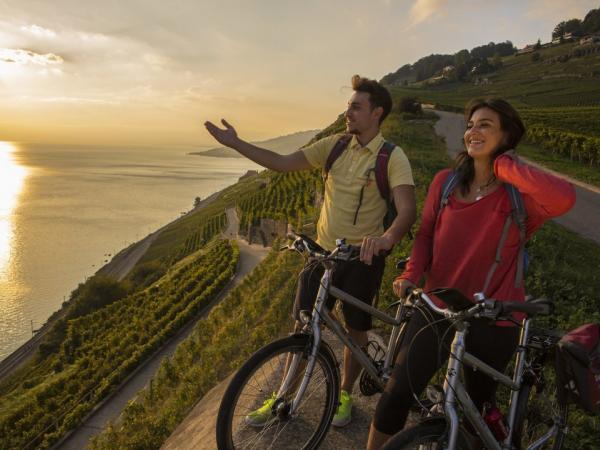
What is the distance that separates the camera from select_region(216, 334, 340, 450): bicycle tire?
2.68 meters

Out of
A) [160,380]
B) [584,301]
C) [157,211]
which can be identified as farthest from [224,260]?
[157,211]

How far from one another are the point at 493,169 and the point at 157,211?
Answer: 156 m

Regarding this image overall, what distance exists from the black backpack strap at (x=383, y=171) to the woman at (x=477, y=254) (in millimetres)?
621

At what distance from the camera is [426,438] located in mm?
2129

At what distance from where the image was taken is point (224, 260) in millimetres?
36156

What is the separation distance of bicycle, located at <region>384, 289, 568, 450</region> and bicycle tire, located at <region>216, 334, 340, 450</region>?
0.87 meters

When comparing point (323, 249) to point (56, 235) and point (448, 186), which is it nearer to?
point (448, 186)

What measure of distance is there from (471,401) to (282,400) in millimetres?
1340

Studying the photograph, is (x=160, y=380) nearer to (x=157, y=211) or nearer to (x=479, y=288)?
(x=479, y=288)

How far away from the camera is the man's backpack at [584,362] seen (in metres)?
2.14

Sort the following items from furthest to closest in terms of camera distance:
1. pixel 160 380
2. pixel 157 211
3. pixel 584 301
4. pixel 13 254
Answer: pixel 157 211
pixel 13 254
pixel 160 380
pixel 584 301

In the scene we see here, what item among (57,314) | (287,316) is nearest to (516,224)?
(287,316)

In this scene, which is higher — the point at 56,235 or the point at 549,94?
the point at 549,94

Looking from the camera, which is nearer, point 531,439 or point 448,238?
point 448,238
